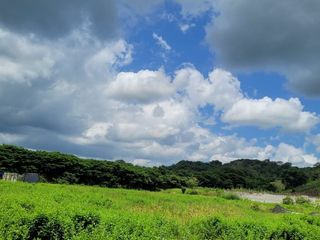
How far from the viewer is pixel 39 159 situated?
54.7 m

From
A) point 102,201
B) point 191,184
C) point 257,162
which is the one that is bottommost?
point 102,201

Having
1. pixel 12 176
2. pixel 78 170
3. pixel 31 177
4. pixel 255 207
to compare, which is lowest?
pixel 255 207

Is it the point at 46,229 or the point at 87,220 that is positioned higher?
the point at 87,220

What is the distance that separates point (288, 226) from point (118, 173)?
45151 millimetres

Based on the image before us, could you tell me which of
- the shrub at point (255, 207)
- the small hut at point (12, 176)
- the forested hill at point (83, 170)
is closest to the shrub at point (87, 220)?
the shrub at point (255, 207)

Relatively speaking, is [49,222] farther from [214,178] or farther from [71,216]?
[214,178]

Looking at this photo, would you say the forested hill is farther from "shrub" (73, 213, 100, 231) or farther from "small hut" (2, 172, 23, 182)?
"shrub" (73, 213, 100, 231)

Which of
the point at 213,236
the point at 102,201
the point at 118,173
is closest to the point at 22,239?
the point at 213,236

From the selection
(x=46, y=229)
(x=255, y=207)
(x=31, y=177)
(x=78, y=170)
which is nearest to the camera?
(x=46, y=229)

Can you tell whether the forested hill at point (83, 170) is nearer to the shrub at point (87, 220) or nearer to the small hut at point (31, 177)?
the small hut at point (31, 177)

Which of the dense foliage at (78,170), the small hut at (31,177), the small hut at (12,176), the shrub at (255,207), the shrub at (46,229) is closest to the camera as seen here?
the shrub at (46,229)

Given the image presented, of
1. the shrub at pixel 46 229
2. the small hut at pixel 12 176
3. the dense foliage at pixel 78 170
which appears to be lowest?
the shrub at pixel 46 229

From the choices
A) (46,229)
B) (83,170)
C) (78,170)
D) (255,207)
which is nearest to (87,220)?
(46,229)

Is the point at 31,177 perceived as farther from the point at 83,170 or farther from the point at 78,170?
the point at 83,170
